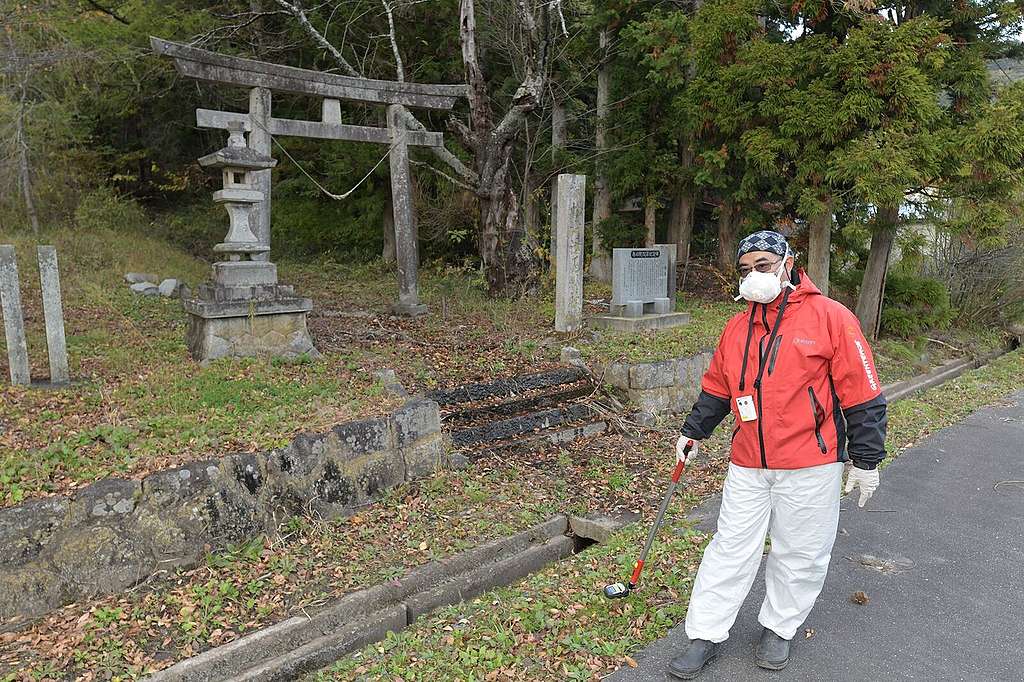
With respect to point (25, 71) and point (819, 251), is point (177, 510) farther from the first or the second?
point (25, 71)

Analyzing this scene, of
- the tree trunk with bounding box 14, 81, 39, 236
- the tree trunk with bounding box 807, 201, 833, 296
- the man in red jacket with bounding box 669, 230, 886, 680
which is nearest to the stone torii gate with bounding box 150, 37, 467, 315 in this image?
the tree trunk with bounding box 14, 81, 39, 236

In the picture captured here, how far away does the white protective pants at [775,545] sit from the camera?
3.04 m

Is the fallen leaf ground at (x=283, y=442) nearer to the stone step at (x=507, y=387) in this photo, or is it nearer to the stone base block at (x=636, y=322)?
the stone step at (x=507, y=387)

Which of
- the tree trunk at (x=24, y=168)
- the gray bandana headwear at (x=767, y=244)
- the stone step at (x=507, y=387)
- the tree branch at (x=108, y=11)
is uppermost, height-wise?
the tree branch at (x=108, y=11)

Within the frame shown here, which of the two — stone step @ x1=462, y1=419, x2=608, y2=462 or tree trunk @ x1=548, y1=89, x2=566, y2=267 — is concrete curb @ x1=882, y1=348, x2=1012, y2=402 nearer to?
stone step @ x1=462, y1=419, x2=608, y2=462

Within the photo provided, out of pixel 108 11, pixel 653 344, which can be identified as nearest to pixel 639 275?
pixel 653 344

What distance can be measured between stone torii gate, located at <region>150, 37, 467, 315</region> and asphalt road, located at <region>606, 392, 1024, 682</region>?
558cm

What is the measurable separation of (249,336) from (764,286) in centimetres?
506

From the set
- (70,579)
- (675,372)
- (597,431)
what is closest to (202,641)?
(70,579)

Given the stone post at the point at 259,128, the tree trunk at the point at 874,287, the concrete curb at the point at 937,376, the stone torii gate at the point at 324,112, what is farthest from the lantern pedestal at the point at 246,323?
the tree trunk at the point at 874,287

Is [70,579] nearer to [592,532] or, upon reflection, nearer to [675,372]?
[592,532]

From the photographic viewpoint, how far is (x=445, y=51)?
46.9 ft

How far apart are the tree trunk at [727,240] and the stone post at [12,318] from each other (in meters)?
11.2

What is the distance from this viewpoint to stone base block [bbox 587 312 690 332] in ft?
31.2
